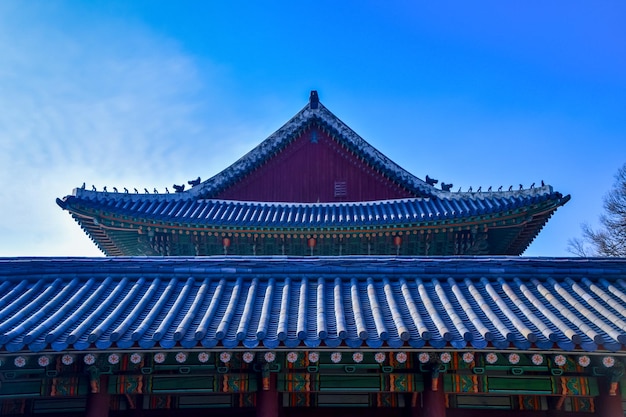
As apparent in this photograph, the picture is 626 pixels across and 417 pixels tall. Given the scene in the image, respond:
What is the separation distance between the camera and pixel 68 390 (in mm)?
6875

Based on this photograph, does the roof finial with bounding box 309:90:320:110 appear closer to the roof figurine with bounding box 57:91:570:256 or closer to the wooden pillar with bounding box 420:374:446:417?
the roof figurine with bounding box 57:91:570:256

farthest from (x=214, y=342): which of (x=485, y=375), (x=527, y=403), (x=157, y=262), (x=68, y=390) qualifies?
(x=527, y=403)

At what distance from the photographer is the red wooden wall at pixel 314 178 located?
16.1 metres

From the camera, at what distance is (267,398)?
22.5ft

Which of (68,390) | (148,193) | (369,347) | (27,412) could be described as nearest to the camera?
(369,347)

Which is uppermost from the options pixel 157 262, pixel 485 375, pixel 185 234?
pixel 185 234

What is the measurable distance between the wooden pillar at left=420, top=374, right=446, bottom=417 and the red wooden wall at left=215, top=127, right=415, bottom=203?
31.3 feet

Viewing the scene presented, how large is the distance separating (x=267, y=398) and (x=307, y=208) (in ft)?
28.6

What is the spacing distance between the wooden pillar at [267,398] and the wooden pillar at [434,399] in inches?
76.2

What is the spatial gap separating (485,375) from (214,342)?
11.5 feet

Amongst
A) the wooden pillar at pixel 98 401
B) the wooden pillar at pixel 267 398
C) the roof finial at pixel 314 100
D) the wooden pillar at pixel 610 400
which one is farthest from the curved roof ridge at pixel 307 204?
the wooden pillar at pixel 267 398

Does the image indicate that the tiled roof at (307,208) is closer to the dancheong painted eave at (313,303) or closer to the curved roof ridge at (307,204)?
the curved roof ridge at (307,204)

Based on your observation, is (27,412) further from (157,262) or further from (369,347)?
(369,347)

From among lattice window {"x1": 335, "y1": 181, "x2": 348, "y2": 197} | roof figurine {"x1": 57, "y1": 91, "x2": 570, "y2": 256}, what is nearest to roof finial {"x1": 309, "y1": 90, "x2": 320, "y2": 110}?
roof figurine {"x1": 57, "y1": 91, "x2": 570, "y2": 256}
